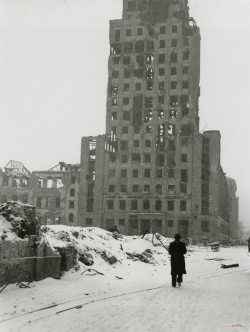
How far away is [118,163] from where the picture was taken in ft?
267

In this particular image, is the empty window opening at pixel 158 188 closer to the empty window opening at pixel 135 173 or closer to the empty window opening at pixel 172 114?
the empty window opening at pixel 135 173

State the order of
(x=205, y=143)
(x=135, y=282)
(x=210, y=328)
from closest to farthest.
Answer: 1. (x=210, y=328)
2. (x=135, y=282)
3. (x=205, y=143)

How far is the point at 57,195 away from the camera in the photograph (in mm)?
90438

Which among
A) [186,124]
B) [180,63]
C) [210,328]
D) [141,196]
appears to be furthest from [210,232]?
[210,328]

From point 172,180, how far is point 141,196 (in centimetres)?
617

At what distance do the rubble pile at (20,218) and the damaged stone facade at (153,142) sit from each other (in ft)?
209

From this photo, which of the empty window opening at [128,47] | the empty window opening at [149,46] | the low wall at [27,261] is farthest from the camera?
the empty window opening at [128,47]

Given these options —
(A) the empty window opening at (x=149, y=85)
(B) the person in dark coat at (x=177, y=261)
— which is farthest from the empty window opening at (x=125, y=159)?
(B) the person in dark coat at (x=177, y=261)

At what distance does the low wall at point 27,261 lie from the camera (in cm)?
1122

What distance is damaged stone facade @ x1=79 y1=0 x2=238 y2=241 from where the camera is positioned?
254ft

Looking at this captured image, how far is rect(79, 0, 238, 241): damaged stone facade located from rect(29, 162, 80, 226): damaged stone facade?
8.04 m

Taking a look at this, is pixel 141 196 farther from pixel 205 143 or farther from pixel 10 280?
pixel 10 280

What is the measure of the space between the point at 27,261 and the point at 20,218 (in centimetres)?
142

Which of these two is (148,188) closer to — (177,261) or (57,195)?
(57,195)
